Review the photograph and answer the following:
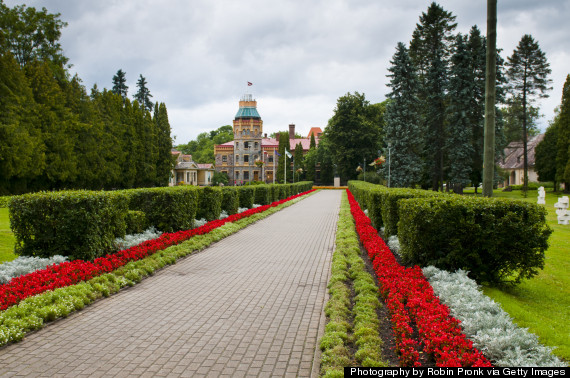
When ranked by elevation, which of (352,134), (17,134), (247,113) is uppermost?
(247,113)

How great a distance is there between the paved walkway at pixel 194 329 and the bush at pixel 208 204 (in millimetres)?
6908

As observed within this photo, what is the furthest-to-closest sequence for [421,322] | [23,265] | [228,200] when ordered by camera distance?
[228,200], [23,265], [421,322]

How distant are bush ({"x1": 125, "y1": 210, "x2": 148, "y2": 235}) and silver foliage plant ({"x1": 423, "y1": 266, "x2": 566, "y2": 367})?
840cm

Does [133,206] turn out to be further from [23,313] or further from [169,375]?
[169,375]

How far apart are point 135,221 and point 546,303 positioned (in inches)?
385

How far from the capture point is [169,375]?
11.9ft

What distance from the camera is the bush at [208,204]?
15.2 m

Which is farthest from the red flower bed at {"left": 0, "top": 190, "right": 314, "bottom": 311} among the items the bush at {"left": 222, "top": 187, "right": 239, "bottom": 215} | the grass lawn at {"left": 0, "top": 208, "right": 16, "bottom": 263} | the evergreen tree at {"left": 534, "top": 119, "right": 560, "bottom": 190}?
the evergreen tree at {"left": 534, "top": 119, "right": 560, "bottom": 190}

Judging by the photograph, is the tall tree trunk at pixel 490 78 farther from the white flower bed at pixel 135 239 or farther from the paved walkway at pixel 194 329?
the white flower bed at pixel 135 239

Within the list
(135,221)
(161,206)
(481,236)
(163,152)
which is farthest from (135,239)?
(163,152)

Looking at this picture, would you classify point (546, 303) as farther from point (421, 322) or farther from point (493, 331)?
point (421, 322)

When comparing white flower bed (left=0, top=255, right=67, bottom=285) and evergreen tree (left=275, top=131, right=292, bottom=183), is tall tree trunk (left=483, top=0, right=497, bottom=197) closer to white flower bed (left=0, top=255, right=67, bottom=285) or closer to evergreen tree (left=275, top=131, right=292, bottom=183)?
white flower bed (left=0, top=255, right=67, bottom=285)

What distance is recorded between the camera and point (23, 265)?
7230 millimetres

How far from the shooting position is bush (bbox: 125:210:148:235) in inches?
427
